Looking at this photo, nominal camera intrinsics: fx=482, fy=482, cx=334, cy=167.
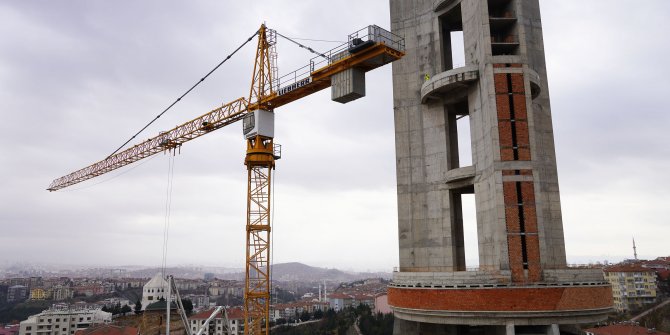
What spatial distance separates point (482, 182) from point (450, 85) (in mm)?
8161

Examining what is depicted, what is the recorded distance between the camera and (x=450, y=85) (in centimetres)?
3819

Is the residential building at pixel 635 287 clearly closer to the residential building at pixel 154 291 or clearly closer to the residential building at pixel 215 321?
the residential building at pixel 215 321

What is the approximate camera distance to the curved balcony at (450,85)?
37.1 m

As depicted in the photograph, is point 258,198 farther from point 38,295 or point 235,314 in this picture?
point 38,295

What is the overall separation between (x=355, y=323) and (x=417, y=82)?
82.1 metres

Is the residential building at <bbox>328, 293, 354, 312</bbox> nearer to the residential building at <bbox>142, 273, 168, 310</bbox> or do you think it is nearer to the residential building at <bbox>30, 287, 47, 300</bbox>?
the residential building at <bbox>142, 273, 168, 310</bbox>

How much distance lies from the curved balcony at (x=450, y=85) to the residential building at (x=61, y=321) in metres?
86.4

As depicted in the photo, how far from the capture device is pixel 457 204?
138 ft

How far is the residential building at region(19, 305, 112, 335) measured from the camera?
92825 millimetres

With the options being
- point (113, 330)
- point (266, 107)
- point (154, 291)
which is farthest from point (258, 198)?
point (154, 291)

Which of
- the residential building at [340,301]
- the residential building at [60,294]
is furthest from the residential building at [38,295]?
the residential building at [340,301]

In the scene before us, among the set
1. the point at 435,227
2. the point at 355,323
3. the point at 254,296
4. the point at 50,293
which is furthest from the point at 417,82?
the point at 50,293

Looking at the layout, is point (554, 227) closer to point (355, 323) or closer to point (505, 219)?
point (505, 219)

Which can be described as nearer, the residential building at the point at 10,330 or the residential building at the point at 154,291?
the residential building at the point at 10,330
